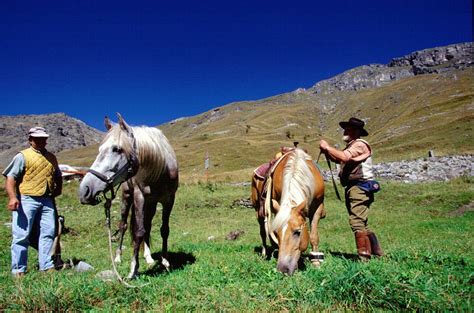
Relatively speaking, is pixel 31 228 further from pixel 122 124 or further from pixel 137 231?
pixel 122 124

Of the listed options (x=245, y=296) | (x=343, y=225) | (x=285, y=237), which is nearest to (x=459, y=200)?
(x=343, y=225)

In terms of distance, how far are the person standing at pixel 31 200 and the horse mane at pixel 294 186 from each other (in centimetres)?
466

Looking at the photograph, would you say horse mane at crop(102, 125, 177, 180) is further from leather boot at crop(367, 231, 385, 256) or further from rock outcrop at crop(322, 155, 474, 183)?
rock outcrop at crop(322, 155, 474, 183)

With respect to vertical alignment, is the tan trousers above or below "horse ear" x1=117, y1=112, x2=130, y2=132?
below

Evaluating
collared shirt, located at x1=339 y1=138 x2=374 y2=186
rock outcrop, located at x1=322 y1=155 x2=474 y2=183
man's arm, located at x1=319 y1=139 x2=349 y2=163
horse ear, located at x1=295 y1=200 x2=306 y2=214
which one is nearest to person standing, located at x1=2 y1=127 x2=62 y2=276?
horse ear, located at x1=295 y1=200 x2=306 y2=214

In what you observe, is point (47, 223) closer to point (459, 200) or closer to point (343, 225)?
point (343, 225)

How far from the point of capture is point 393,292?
3.63 m

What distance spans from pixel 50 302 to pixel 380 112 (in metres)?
127

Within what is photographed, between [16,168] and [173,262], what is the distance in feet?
12.3

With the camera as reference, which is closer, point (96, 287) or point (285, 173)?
point (96, 287)

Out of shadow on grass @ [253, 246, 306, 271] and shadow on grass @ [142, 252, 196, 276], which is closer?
shadow on grass @ [253, 246, 306, 271]

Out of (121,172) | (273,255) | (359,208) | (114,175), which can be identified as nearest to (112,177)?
(114,175)

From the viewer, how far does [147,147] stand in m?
6.05

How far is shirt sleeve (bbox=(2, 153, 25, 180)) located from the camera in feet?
20.5
